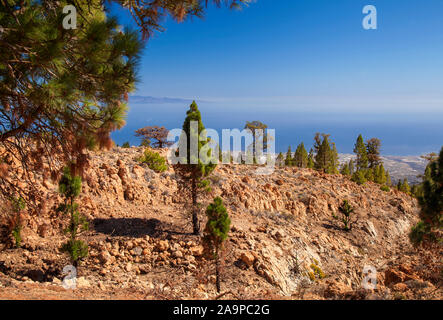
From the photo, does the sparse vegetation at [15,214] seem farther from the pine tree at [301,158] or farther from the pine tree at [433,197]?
the pine tree at [301,158]

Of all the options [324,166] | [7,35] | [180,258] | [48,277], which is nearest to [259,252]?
[180,258]

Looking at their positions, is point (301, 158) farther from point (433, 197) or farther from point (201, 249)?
point (433, 197)

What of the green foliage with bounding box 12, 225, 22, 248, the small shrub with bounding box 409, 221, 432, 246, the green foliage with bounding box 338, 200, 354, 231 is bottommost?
the green foliage with bounding box 338, 200, 354, 231

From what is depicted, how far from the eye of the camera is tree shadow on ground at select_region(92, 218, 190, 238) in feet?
37.6

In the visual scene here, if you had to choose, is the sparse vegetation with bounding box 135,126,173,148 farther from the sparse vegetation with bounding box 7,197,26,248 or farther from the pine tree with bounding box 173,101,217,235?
the sparse vegetation with bounding box 7,197,26,248

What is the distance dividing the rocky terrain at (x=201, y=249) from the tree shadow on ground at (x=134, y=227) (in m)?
0.04

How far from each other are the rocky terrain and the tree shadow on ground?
1.7 inches

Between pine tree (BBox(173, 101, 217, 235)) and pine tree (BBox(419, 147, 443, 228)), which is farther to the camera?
pine tree (BBox(173, 101, 217, 235))

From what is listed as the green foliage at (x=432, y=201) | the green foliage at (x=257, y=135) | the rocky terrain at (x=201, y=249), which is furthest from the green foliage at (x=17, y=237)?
the green foliage at (x=257, y=135)

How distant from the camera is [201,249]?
10773 mm

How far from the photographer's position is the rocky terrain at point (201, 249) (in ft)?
27.1

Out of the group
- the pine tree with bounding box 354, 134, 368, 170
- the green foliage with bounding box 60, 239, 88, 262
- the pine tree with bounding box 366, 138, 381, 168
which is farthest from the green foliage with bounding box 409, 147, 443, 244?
the pine tree with bounding box 366, 138, 381, 168
